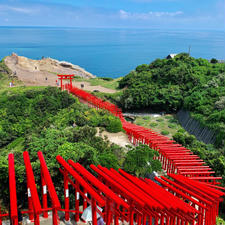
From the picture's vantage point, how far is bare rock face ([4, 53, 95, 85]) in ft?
146

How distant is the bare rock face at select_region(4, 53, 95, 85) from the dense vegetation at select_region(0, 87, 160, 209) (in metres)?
11.2

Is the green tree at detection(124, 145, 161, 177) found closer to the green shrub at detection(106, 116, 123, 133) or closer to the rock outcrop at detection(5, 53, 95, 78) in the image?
the green shrub at detection(106, 116, 123, 133)

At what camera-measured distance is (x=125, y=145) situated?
18.1 m

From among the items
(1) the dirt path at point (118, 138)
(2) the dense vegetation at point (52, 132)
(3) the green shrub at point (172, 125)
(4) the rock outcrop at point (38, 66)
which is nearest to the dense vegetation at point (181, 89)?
(3) the green shrub at point (172, 125)

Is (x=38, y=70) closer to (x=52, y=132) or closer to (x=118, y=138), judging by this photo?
(x=118, y=138)

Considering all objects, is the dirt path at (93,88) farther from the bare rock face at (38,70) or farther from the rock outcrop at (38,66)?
the rock outcrop at (38,66)

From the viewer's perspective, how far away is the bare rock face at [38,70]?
4446cm

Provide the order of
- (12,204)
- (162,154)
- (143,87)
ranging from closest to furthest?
1. (12,204)
2. (162,154)
3. (143,87)

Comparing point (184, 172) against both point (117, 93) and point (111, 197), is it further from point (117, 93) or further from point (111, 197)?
point (117, 93)

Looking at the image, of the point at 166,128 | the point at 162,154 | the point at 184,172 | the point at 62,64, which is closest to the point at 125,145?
the point at 162,154

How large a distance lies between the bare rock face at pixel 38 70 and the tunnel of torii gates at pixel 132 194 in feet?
104

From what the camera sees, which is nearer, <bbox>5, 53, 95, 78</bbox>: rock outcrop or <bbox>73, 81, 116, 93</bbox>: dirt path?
<bbox>73, 81, 116, 93</bbox>: dirt path

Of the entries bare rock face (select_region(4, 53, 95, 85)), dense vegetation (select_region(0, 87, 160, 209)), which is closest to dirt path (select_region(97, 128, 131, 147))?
dense vegetation (select_region(0, 87, 160, 209))

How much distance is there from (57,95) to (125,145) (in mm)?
13297
